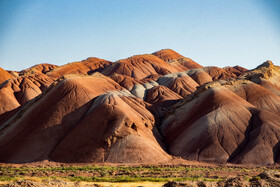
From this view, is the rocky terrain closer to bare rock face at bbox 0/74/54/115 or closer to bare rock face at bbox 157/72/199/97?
bare rock face at bbox 0/74/54/115

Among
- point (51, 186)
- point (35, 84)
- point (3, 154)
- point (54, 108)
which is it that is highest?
point (51, 186)

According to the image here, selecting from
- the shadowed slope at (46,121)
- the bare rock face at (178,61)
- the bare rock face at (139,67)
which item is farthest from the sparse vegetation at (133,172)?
the bare rock face at (178,61)

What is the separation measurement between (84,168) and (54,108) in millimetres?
17691

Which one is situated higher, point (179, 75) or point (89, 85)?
point (89, 85)

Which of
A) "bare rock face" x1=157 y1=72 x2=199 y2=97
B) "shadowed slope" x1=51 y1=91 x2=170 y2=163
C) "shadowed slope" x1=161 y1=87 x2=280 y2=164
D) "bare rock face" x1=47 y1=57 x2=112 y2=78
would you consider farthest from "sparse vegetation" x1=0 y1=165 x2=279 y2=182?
"bare rock face" x1=47 y1=57 x2=112 y2=78

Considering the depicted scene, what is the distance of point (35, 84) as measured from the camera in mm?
101500

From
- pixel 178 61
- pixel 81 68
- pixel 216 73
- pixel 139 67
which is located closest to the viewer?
pixel 216 73

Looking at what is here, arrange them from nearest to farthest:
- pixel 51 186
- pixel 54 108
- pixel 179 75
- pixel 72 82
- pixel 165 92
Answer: pixel 51 186, pixel 54 108, pixel 72 82, pixel 165 92, pixel 179 75

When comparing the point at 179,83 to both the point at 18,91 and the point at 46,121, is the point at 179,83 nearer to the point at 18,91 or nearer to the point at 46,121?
the point at 18,91

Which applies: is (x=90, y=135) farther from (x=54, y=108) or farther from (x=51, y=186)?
(x=51, y=186)

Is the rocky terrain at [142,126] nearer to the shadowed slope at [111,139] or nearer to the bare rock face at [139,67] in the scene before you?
the shadowed slope at [111,139]

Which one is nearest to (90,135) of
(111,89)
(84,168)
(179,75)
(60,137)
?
(60,137)

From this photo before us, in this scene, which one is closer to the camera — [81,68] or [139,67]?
[139,67]

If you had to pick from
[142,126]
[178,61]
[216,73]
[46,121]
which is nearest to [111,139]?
[142,126]
